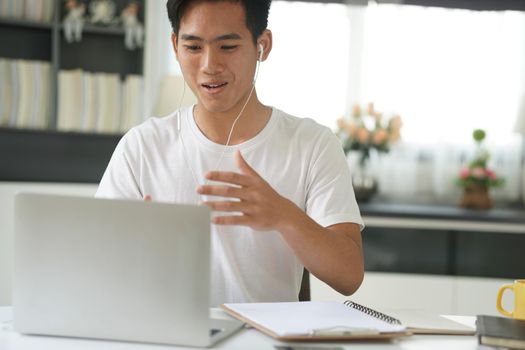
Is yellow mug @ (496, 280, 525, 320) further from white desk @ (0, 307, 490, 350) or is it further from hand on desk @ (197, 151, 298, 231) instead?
hand on desk @ (197, 151, 298, 231)

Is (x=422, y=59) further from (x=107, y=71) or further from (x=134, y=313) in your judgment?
(x=134, y=313)

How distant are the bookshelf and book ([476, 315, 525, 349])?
267 cm

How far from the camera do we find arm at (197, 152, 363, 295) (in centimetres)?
132

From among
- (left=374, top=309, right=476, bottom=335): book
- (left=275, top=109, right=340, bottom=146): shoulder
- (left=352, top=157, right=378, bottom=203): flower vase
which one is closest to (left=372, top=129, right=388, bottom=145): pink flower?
(left=352, top=157, right=378, bottom=203): flower vase

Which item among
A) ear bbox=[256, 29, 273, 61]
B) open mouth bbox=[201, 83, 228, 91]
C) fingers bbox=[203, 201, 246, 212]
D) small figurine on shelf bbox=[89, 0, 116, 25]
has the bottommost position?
fingers bbox=[203, 201, 246, 212]

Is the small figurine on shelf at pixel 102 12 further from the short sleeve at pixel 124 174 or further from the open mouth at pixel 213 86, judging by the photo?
the open mouth at pixel 213 86

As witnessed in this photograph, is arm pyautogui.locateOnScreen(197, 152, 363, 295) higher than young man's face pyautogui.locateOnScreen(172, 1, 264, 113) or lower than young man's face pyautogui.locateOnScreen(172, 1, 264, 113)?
lower

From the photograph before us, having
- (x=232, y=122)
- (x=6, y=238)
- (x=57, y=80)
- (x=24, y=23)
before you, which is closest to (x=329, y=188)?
(x=232, y=122)

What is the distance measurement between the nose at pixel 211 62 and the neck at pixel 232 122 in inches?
6.2

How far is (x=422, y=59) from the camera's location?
4277 millimetres

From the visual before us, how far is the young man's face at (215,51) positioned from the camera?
176cm

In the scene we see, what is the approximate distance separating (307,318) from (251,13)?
2.64 ft

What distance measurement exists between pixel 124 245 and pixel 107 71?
9.51 ft

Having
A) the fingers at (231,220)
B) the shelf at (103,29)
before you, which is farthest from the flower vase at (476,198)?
the fingers at (231,220)
